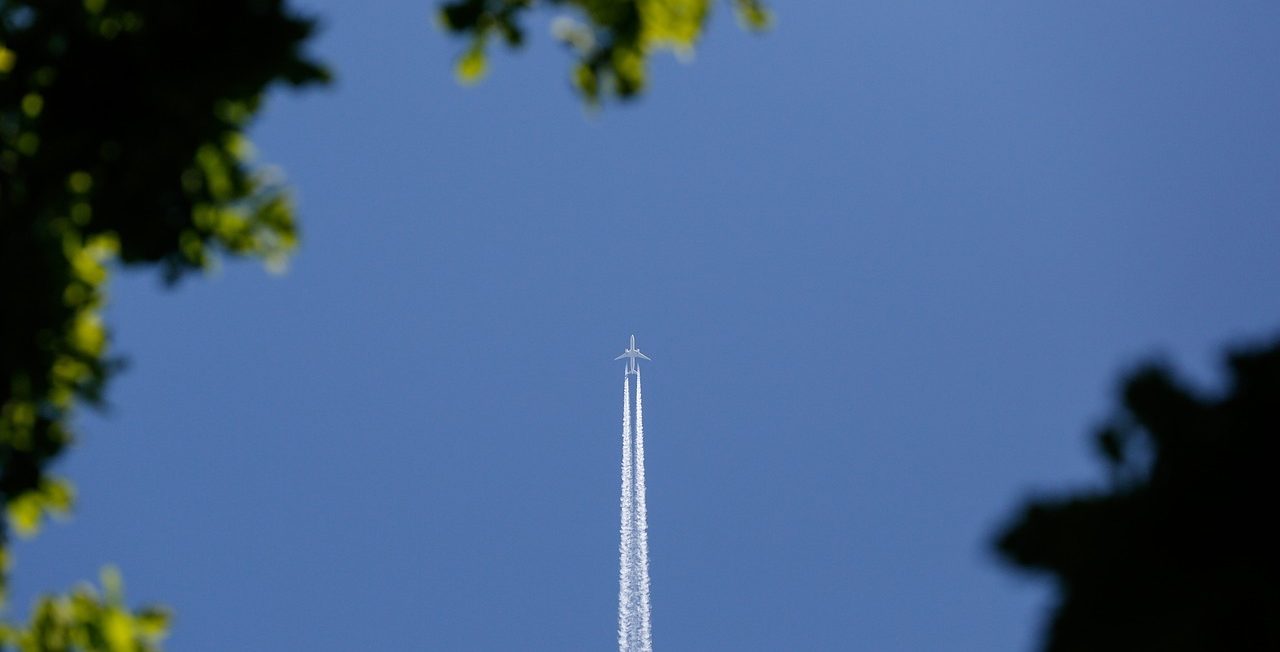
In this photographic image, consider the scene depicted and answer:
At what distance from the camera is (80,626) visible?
29.5 feet

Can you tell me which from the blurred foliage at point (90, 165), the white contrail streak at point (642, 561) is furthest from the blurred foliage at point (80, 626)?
the white contrail streak at point (642, 561)

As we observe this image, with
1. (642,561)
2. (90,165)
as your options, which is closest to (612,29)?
(90,165)

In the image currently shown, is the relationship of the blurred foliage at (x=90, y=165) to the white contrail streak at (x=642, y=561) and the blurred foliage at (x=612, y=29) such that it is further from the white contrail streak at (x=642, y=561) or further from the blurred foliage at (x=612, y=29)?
the white contrail streak at (x=642, y=561)

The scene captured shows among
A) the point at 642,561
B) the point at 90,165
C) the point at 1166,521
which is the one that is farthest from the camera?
the point at 642,561

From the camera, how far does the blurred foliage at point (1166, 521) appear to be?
603 centimetres

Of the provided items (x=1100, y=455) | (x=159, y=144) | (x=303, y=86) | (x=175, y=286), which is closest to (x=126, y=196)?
(x=159, y=144)

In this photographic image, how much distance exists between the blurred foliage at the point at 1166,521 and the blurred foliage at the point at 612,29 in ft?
15.6

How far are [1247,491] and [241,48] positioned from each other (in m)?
8.68

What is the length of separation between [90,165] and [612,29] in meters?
4.76

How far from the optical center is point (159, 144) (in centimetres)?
840

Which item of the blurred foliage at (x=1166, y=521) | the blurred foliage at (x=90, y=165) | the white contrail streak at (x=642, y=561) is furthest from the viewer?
the white contrail streak at (x=642, y=561)

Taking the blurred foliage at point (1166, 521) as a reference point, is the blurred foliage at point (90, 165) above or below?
above

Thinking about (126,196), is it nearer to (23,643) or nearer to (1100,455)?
(23,643)

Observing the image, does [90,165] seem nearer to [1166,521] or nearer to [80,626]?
[80,626]
